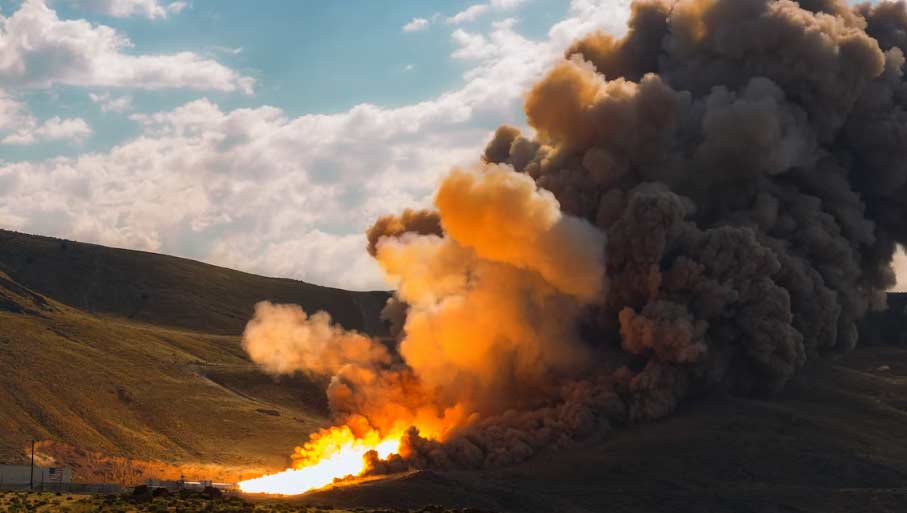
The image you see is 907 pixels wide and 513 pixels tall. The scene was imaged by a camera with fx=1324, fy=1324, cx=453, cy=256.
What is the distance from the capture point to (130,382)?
132m

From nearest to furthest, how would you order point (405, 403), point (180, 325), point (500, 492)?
point (500, 492) → point (405, 403) → point (180, 325)

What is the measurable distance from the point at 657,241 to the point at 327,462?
1199 inches

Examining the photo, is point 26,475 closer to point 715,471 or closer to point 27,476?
point 27,476

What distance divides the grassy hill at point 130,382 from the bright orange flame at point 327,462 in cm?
1175

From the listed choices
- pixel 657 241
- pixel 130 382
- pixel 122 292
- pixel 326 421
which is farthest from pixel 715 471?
pixel 122 292

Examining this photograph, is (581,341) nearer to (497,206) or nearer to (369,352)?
(497,206)

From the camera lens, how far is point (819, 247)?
107750 mm

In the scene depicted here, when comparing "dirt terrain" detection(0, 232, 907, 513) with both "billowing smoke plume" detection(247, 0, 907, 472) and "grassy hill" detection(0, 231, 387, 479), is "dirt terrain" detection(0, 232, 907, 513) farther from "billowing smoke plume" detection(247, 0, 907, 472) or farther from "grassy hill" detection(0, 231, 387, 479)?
"billowing smoke plume" detection(247, 0, 907, 472)

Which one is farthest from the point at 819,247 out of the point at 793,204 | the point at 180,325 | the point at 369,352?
the point at 180,325

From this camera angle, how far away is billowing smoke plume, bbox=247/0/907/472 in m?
100

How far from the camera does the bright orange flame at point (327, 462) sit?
9319 centimetres

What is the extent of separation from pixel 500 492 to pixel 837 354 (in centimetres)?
4530

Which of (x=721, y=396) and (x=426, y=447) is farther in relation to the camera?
(x=721, y=396)

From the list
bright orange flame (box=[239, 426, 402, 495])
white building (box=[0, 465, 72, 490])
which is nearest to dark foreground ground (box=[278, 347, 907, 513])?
bright orange flame (box=[239, 426, 402, 495])
